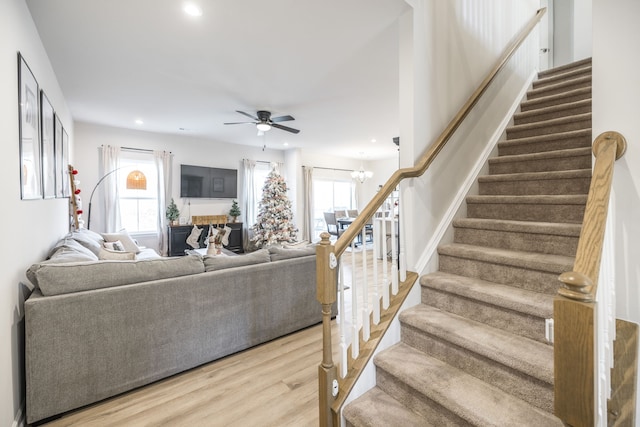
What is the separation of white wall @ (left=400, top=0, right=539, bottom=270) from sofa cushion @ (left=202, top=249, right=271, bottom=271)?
133 centimetres

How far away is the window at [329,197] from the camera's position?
888cm

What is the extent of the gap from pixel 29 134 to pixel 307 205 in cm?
627

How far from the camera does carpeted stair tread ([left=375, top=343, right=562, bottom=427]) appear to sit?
125 centimetres

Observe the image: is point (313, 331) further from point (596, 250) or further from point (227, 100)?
point (227, 100)

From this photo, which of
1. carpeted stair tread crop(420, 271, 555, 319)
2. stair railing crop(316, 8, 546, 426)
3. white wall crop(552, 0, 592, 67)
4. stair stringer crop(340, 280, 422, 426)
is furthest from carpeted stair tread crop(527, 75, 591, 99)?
stair stringer crop(340, 280, 422, 426)

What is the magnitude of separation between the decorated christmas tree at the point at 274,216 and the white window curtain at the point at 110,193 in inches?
105

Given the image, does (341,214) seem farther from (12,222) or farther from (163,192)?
(12,222)

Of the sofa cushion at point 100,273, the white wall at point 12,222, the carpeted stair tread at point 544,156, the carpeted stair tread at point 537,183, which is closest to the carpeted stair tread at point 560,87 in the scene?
the carpeted stair tread at point 544,156

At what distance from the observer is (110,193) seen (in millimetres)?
5457

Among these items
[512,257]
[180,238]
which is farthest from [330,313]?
[180,238]

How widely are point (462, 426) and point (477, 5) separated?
11.2 ft

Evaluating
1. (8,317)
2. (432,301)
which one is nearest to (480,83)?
(432,301)

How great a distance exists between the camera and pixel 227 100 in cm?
412

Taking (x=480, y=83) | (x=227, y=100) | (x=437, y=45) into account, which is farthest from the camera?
(x=227, y=100)
